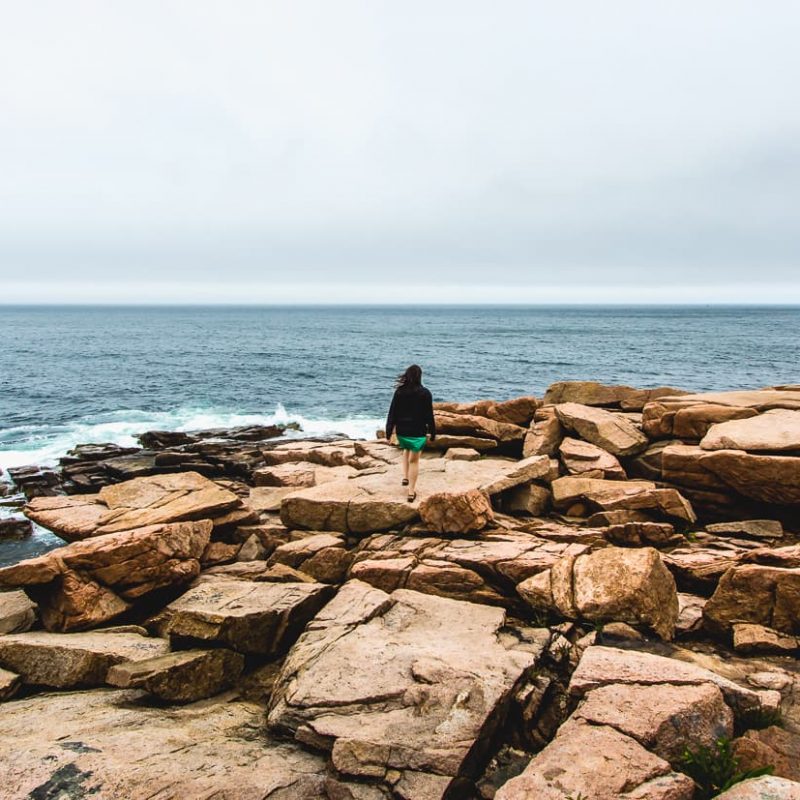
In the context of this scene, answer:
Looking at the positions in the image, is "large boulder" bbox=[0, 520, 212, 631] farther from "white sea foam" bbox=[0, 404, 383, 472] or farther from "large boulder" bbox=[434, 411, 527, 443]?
"white sea foam" bbox=[0, 404, 383, 472]

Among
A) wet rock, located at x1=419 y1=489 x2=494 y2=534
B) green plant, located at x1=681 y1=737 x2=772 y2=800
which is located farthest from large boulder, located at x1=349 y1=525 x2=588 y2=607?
green plant, located at x1=681 y1=737 x2=772 y2=800

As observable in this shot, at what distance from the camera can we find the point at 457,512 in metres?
10.9

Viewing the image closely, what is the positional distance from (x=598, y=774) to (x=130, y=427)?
122 ft

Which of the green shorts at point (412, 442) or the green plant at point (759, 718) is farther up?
the green shorts at point (412, 442)

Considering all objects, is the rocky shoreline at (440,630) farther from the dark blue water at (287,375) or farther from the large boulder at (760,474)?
the dark blue water at (287,375)

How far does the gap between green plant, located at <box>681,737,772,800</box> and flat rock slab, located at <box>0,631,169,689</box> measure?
286 inches

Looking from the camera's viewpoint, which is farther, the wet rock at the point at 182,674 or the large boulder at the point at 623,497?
the large boulder at the point at 623,497

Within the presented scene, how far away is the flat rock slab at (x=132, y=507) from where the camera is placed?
40.1 feet

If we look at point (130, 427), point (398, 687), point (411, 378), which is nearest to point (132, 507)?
point (411, 378)

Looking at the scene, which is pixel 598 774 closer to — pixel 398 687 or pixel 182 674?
pixel 398 687

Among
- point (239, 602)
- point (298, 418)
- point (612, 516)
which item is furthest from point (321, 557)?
point (298, 418)

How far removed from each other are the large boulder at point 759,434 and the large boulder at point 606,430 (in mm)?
2045

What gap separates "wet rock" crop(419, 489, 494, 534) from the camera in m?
10.9

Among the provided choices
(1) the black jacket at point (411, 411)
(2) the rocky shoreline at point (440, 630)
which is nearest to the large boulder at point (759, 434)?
(2) the rocky shoreline at point (440, 630)
